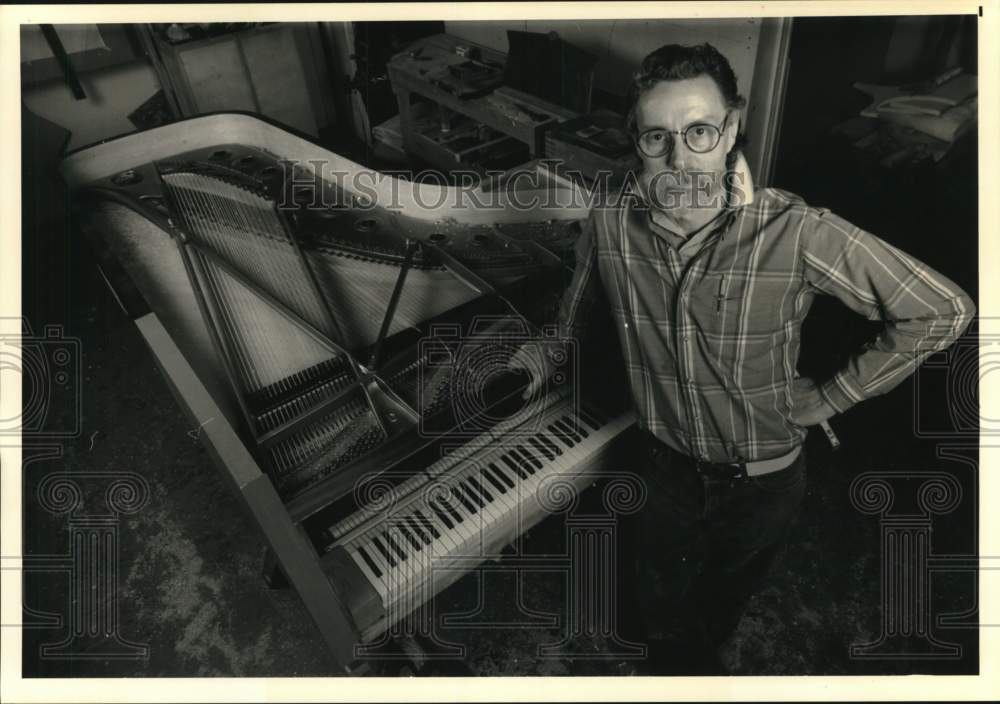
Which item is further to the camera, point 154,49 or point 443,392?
point 154,49

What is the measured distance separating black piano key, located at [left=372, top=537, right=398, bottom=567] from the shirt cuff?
120cm

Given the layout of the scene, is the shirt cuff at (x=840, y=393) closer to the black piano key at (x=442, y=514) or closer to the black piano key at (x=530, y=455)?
the black piano key at (x=530, y=455)

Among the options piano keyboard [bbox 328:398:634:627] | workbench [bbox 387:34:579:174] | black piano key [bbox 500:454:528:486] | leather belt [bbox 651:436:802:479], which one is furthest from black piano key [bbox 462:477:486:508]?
workbench [bbox 387:34:579:174]

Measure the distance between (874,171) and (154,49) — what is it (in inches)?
215

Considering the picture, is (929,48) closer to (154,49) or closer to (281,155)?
(281,155)

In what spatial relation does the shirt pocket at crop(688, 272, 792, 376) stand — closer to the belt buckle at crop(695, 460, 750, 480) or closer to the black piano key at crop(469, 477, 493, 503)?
the belt buckle at crop(695, 460, 750, 480)

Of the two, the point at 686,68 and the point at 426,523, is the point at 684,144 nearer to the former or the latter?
the point at 686,68

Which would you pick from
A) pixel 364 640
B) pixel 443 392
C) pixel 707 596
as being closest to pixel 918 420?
pixel 707 596

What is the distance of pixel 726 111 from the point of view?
4.33 ft

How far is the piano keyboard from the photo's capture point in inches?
66.6

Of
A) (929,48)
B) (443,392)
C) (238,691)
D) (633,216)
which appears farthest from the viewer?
(929,48)

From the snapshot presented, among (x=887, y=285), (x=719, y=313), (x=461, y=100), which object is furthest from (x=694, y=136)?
(x=461, y=100)

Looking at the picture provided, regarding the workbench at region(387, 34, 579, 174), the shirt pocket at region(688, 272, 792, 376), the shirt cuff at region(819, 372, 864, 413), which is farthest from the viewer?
the workbench at region(387, 34, 579, 174)

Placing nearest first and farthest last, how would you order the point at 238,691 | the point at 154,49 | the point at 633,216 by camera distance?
the point at 633,216 → the point at 238,691 → the point at 154,49
